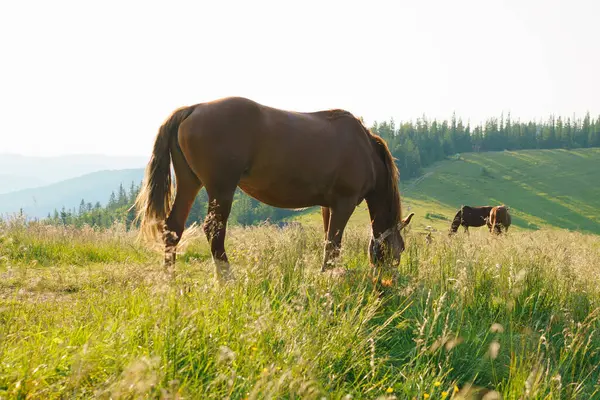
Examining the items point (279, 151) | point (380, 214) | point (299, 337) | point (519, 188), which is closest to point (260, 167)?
point (279, 151)

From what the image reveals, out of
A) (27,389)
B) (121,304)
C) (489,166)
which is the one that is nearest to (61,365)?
(27,389)

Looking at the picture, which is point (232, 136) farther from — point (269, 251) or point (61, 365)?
point (61, 365)

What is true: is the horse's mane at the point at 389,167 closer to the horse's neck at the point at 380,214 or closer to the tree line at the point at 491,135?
the horse's neck at the point at 380,214

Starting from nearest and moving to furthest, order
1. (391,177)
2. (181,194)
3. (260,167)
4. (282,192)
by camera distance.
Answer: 1. (181,194)
2. (260,167)
3. (282,192)
4. (391,177)

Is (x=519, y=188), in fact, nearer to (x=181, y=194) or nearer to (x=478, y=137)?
(x=478, y=137)

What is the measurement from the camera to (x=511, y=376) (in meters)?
3.30

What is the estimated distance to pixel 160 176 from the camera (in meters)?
5.89

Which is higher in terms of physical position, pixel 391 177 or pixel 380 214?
pixel 391 177

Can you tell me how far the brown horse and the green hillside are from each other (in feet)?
205

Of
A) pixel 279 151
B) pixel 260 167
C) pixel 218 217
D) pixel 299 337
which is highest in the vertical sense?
pixel 279 151

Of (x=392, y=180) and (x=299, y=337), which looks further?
(x=392, y=180)

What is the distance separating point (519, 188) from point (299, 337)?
10655 cm

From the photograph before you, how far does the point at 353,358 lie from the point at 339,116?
4529mm

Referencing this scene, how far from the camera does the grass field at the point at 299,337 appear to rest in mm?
2367
